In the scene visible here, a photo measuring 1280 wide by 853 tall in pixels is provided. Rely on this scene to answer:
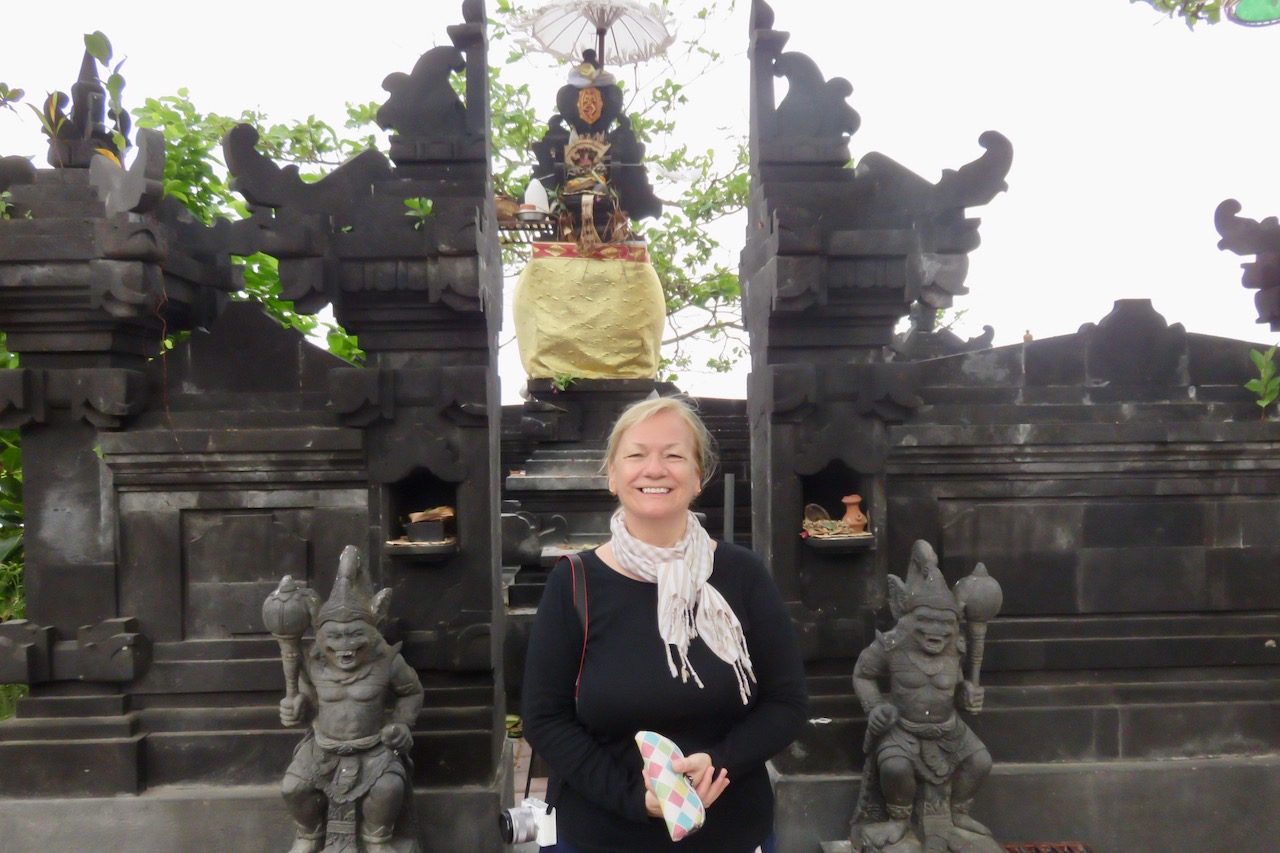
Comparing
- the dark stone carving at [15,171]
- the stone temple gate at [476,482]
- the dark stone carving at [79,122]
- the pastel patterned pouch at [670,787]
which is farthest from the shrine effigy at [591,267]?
the pastel patterned pouch at [670,787]

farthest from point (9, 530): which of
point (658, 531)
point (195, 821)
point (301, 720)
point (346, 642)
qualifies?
point (658, 531)

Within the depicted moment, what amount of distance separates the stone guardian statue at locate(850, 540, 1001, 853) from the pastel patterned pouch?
2181 mm

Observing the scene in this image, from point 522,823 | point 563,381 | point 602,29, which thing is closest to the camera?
point 522,823

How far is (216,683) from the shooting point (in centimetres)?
466

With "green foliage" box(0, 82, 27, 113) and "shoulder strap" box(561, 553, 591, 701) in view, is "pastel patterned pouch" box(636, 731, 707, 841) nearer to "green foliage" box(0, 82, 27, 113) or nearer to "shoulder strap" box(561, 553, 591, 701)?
"shoulder strap" box(561, 553, 591, 701)

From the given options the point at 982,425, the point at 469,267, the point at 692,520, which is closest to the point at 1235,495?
the point at 982,425

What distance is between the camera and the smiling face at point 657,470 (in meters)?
2.46

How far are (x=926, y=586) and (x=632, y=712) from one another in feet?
7.66

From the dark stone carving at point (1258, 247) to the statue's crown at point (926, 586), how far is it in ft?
8.02

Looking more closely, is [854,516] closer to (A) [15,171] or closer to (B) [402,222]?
(B) [402,222]

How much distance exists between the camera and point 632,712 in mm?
2348

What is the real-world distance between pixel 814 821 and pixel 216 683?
3.19 m

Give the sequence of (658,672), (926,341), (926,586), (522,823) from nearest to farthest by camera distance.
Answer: (658,672) → (522,823) → (926,586) → (926,341)

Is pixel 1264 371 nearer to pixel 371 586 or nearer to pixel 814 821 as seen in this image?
pixel 814 821
